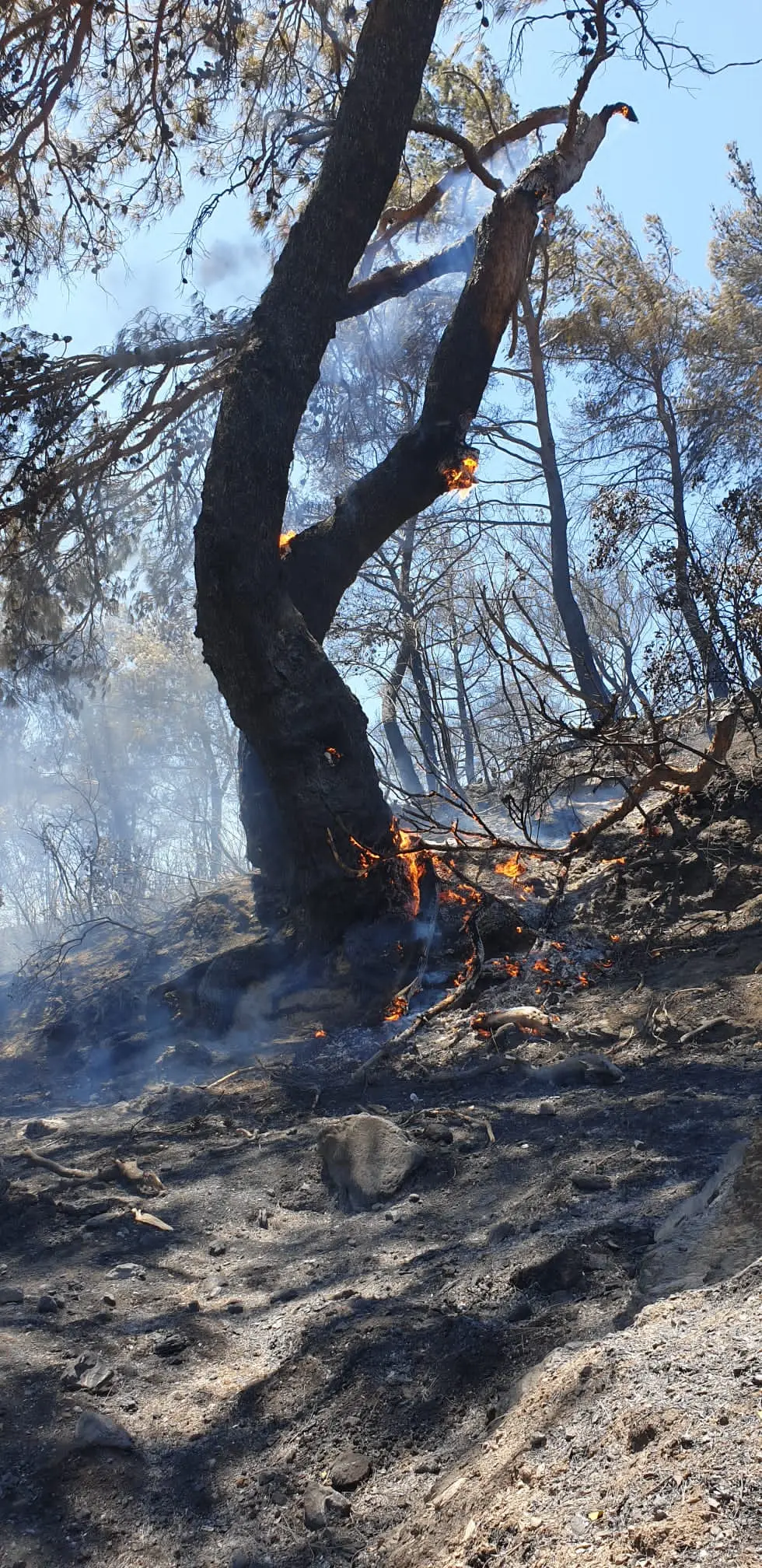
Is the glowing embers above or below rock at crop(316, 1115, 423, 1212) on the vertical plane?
above

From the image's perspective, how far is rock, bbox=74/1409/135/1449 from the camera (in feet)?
7.91

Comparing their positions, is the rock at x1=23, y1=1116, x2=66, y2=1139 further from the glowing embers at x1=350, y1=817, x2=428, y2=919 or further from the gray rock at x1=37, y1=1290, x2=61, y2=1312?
the gray rock at x1=37, y1=1290, x2=61, y2=1312

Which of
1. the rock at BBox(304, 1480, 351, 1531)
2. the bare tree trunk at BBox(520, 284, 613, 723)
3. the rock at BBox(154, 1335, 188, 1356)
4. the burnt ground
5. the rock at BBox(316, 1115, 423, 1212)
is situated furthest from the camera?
the bare tree trunk at BBox(520, 284, 613, 723)

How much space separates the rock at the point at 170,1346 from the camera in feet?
9.59

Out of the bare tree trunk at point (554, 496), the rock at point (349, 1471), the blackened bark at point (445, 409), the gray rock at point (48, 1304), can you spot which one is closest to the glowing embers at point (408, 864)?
the blackened bark at point (445, 409)

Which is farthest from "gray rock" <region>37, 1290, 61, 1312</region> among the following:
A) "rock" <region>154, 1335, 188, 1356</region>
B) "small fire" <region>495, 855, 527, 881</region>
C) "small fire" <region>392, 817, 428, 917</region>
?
"small fire" <region>495, 855, 527, 881</region>

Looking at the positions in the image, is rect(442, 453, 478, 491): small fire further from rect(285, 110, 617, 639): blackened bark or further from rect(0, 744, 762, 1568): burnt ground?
rect(0, 744, 762, 1568): burnt ground

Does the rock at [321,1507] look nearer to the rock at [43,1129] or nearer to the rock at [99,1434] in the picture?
the rock at [99,1434]

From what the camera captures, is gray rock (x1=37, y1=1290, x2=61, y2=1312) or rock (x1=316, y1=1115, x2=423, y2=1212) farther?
rock (x1=316, y1=1115, x2=423, y2=1212)

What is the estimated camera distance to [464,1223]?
11.3 feet

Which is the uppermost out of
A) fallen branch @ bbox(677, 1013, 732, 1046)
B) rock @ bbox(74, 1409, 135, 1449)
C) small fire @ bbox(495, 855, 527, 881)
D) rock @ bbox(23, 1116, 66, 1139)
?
small fire @ bbox(495, 855, 527, 881)

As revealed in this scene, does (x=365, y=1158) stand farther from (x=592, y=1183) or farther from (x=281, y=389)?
(x=281, y=389)

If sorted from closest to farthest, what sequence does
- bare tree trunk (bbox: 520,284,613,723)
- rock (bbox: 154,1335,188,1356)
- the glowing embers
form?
rock (bbox: 154,1335,188,1356) → the glowing embers → bare tree trunk (bbox: 520,284,613,723)

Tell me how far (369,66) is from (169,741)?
25.5 metres
